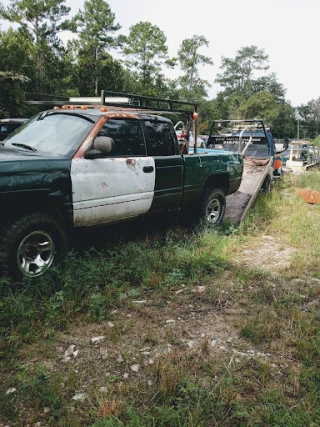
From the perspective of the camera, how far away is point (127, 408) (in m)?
2.16

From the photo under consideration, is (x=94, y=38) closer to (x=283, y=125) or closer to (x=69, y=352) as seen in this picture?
(x=69, y=352)

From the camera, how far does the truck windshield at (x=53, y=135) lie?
150 inches

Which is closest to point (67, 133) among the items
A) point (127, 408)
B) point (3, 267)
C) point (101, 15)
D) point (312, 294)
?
point (3, 267)

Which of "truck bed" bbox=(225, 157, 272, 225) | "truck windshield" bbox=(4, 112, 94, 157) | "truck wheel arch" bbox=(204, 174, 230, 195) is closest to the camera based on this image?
"truck windshield" bbox=(4, 112, 94, 157)

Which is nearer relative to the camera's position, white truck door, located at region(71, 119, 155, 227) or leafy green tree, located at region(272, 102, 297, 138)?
white truck door, located at region(71, 119, 155, 227)

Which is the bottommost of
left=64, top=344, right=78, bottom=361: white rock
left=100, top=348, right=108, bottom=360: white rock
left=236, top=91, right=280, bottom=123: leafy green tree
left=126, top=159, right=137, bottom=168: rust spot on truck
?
left=100, top=348, right=108, bottom=360: white rock

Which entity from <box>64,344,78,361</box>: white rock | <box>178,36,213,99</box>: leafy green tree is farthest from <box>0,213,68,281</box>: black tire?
<box>178,36,213,99</box>: leafy green tree

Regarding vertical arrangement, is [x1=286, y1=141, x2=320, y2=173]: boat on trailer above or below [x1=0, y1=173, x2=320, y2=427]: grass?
above

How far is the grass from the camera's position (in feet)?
7.09

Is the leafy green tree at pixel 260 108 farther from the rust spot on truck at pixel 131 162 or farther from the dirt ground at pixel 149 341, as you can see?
the dirt ground at pixel 149 341

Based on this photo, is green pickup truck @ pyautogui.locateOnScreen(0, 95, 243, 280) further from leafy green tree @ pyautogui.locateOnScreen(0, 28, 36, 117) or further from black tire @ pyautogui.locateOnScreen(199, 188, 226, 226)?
leafy green tree @ pyautogui.locateOnScreen(0, 28, 36, 117)

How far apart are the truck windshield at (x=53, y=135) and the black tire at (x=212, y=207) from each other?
2.48 meters

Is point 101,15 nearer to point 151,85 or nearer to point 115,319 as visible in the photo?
point 151,85

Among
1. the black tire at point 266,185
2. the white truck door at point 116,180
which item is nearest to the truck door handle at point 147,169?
the white truck door at point 116,180
